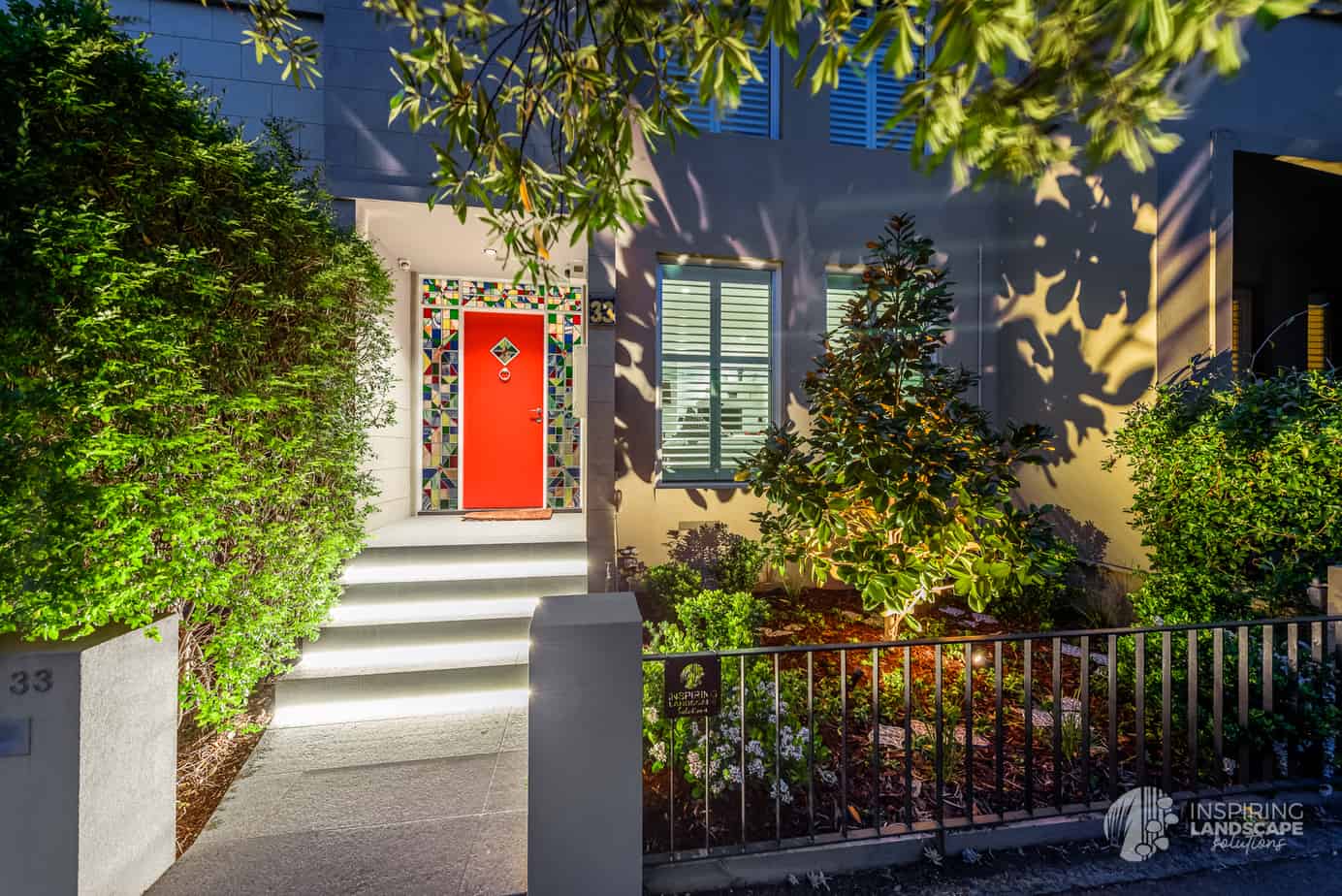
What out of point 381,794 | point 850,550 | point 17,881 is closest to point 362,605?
point 381,794

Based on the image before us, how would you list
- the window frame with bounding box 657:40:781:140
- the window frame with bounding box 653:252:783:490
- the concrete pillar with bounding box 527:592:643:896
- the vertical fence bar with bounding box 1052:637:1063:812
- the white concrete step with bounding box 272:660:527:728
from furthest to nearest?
the window frame with bounding box 657:40:781:140
the window frame with bounding box 653:252:783:490
the white concrete step with bounding box 272:660:527:728
the vertical fence bar with bounding box 1052:637:1063:812
the concrete pillar with bounding box 527:592:643:896

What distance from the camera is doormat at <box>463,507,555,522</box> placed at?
218 inches

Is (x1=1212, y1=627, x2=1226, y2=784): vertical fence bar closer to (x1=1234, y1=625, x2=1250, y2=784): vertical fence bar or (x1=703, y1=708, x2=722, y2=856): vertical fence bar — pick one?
(x1=1234, y1=625, x2=1250, y2=784): vertical fence bar

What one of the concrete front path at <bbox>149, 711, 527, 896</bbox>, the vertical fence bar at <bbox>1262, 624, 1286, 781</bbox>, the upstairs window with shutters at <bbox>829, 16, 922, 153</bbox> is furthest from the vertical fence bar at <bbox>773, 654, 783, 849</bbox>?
the upstairs window with shutters at <bbox>829, 16, 922, 153</bbox>

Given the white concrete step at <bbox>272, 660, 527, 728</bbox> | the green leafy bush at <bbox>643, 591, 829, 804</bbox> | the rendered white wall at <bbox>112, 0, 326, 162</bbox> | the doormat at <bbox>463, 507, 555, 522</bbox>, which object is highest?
the rendered white wall at <bbox>112, 0, 326, 162</bbox>

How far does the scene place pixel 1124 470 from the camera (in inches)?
175

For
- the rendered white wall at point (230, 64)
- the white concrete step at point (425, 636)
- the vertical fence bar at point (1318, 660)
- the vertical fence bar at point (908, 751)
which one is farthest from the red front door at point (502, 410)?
the vertical fence bar at point (1318, 660)

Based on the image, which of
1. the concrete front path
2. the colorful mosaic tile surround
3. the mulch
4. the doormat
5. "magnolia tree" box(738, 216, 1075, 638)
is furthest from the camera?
the colorful mosaic tile surround

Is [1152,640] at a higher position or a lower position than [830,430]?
lower

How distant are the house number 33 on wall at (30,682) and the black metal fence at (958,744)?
202 centimetres

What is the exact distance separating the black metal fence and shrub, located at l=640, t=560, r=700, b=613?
1.07 meters

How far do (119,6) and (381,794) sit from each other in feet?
19.2

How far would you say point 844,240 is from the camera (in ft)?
16.7

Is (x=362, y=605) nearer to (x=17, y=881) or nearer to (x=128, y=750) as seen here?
(x=128, y=750)
